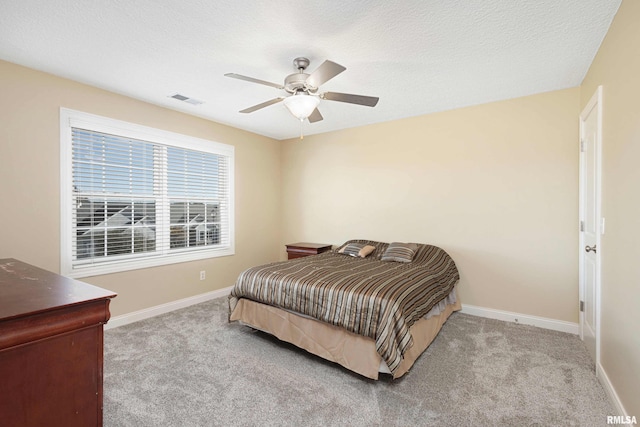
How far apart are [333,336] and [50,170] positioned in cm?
305

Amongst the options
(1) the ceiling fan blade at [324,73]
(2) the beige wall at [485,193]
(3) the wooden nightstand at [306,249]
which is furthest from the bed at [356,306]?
(1) the ceiling fan blade at [324,73]

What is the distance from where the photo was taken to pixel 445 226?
382 cm

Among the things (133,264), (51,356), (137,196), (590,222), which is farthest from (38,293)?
(590,222)

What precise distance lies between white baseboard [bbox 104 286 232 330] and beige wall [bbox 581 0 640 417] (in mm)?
4177

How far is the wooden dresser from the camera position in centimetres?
94

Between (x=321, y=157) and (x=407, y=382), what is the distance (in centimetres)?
359

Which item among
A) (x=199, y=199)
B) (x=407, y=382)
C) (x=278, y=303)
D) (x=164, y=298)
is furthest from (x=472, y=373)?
(x=199, y=199)

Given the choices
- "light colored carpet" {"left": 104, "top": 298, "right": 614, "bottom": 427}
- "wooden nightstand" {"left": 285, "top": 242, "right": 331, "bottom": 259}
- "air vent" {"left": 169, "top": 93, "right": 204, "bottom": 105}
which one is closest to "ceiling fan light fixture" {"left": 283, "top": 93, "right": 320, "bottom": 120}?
"air vent" {"left": 169, "top": 93, "right": 204, "bottom": 105}

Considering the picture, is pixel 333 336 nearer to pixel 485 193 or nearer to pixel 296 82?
pixel 296 82

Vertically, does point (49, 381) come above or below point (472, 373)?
above

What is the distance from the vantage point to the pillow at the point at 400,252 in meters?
3.57

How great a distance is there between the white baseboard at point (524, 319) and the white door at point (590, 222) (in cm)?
16

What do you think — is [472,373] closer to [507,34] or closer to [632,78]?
[632,78]

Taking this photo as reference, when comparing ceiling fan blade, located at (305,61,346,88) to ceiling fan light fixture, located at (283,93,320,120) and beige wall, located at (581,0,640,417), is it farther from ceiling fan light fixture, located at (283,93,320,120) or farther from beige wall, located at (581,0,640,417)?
beige wall, located at (581,0,640,417)
